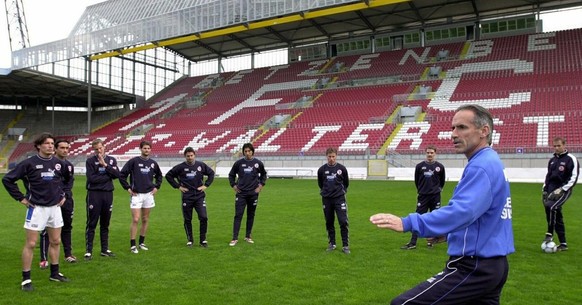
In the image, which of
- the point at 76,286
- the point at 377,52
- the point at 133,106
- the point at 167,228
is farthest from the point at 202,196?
the point at 133,106

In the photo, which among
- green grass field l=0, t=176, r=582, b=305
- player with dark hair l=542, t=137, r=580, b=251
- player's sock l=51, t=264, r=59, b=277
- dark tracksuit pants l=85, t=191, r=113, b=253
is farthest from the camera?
dark tracksuit pants l=85, t=191, r=113, b=253

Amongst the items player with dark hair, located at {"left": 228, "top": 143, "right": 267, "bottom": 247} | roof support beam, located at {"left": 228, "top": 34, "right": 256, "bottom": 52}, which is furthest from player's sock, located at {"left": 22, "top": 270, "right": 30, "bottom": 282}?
roof support beam, located at {"left": 228, "top": 34, "right": 256, "bottom": 52}

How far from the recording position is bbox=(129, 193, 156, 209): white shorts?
8688 mm

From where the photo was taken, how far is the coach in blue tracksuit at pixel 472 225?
2.81 meters

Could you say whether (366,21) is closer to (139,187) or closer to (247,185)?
(247,185)

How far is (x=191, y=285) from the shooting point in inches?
251

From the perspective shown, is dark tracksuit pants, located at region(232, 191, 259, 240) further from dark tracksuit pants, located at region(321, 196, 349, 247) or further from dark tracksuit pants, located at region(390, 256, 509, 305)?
dark tracksuit pants, located at region(390, 256, 509, 305)

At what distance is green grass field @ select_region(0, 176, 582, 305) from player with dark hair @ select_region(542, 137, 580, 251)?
0.54 m

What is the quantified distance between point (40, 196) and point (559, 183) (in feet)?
28.1

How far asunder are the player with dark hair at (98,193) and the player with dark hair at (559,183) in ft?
25.7

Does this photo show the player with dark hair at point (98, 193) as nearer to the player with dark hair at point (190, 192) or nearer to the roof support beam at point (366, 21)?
the player with dark hair at point (190, 192)

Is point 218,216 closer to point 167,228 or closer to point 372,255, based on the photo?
point 167,228

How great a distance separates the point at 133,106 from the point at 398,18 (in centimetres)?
3465

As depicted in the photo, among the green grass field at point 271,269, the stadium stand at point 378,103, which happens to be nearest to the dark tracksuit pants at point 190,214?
the green grass field at point 271,269
